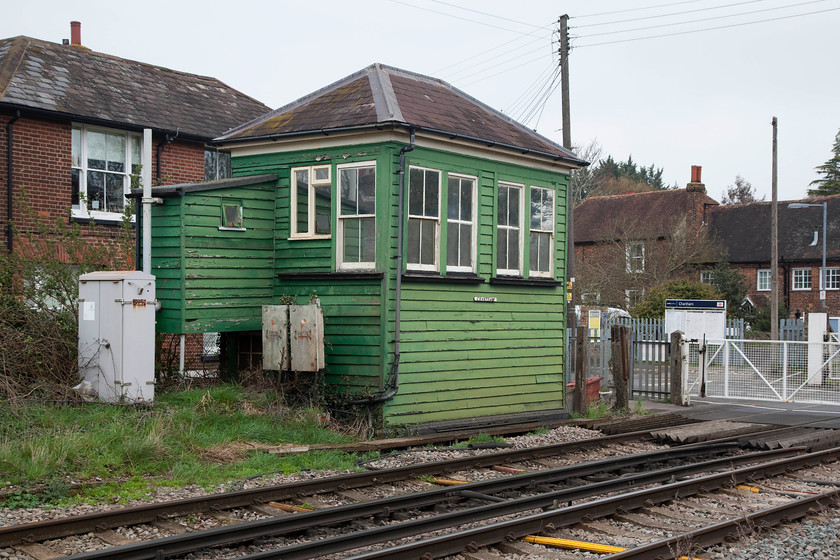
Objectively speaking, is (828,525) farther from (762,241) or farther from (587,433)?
(762,241)

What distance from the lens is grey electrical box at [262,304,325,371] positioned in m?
12.1

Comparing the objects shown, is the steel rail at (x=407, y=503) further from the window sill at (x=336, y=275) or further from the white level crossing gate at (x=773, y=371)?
the white level crossing gate at (x=773, y=371)

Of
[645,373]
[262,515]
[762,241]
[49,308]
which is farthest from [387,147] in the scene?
[762,241]

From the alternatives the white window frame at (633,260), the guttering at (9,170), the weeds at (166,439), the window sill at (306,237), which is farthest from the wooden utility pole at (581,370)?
the white window frame at (633,260)

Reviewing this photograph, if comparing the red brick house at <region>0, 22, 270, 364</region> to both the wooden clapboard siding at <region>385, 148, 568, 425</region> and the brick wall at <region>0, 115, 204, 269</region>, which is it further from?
the wooden clapboard siding at <region>385, 148, 568, 425</region>

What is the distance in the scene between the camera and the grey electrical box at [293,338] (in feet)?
39.8

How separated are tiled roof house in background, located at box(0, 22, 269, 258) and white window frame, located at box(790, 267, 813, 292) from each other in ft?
119

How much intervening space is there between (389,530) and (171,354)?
7.24m

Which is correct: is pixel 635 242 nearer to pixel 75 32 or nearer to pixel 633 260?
pixel 633 260

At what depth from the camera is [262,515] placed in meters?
7.89

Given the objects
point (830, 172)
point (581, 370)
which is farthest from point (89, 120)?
point (830, 172)

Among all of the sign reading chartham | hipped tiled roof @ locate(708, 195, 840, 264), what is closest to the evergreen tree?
hipped tiled roof @ locate(708, 195, 840, 264)

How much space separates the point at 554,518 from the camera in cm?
765

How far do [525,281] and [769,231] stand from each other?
39.0m
